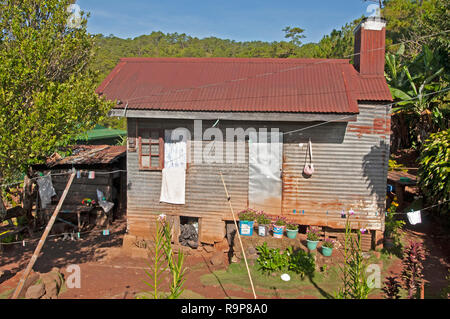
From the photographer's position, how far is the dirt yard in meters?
10.1

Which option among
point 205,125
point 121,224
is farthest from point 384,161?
point 121,224

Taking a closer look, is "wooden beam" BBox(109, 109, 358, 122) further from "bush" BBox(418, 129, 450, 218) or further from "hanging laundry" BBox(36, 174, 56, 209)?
"hanging laundry" BBox(36, 174, 56, 209)

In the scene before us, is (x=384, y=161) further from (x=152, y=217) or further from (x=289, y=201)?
(x=152, y=217)

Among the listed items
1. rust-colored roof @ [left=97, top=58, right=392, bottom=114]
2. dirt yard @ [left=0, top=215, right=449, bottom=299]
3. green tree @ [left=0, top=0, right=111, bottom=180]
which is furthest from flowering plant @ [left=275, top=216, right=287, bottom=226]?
green tree @ [left=0, top=0, right=111, bottom=180]

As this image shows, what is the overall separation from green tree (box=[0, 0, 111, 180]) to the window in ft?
6.09

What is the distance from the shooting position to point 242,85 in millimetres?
12859

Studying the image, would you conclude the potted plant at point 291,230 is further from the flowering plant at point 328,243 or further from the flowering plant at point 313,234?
the flowering plant at point 328,243

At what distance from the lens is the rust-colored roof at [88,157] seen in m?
16.4

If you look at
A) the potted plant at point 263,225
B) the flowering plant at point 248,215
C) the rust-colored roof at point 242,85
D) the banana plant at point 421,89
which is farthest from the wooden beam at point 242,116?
the banana plant at point 421,89

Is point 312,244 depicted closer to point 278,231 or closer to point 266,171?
point 278,231

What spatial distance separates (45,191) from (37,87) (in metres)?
7.51

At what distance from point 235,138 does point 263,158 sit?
1.20m

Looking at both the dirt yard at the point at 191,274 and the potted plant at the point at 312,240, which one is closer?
the dirt yard at the point at 191,274

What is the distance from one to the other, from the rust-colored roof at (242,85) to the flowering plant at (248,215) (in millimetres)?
3464
